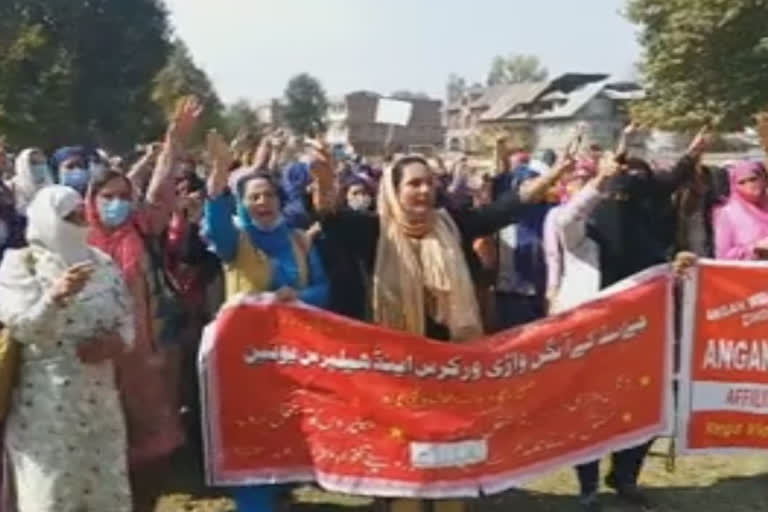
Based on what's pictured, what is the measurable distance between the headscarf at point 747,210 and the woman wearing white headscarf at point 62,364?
3445 millimetres

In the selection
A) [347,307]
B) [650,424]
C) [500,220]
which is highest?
[500,220]

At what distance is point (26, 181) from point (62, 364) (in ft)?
8.31

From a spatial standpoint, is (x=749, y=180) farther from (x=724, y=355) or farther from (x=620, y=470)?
(x=620, y=470)

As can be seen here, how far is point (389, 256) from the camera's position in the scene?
206 inches

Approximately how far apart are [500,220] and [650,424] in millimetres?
1234

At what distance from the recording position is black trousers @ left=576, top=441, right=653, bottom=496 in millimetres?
6027

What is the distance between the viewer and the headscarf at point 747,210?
6.50m

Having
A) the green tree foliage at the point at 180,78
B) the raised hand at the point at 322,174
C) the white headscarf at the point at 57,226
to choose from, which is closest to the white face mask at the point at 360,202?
the raised hand at the point at 322,174

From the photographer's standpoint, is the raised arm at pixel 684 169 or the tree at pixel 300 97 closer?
the raised arm at pixel 684 169

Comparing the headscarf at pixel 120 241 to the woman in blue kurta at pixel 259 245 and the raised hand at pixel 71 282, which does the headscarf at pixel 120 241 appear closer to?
the woman in blue kurta at pixel 259 245

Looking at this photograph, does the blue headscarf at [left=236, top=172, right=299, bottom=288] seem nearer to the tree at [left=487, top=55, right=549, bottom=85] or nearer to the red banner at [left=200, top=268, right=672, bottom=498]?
the red banner at [left=200, top=268, right=672, bottom=498]

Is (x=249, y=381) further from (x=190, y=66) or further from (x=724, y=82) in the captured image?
(x=190, y=66)

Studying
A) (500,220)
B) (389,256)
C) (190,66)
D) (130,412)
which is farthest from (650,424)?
(190,66)

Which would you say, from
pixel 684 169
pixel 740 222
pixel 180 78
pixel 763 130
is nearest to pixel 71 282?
pixel 740 222
